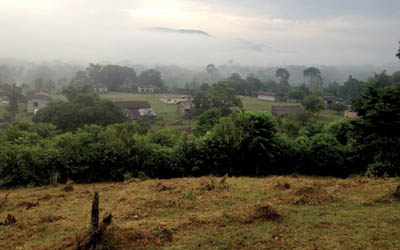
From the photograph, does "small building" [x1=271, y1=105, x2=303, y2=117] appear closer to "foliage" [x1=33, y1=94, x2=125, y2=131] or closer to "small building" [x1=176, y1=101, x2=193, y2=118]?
"small building" [x1=176, y1=101, x2=193, y2=118]

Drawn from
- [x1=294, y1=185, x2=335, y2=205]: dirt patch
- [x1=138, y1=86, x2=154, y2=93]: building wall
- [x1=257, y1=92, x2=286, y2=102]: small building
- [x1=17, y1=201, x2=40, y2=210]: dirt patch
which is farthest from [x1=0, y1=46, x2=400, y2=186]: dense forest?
[x1=138, y1=86, x2=154, y2=93]: building wall

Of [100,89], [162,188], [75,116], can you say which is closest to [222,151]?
[162,188]

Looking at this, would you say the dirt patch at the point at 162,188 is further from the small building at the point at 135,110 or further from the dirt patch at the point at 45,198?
the small building at the point at 135,110

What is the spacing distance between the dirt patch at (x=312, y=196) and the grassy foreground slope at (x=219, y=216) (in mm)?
35

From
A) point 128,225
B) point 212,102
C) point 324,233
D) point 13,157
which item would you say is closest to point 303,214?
point 324,233

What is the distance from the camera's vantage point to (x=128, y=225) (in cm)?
820

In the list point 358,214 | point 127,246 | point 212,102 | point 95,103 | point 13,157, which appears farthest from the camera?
point 212,102

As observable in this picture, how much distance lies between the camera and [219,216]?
341 inches

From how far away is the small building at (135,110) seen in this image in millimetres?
48509

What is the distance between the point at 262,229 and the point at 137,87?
81.7 metres

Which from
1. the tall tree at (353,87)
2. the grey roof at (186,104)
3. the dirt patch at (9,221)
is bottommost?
the dirt patch at (9,221)

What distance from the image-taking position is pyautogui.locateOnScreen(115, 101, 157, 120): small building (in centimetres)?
4851

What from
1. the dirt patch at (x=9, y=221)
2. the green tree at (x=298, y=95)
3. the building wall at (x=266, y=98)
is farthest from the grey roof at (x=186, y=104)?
the dirt patch at (x=9, y=221)

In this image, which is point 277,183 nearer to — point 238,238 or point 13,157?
point 238,238
